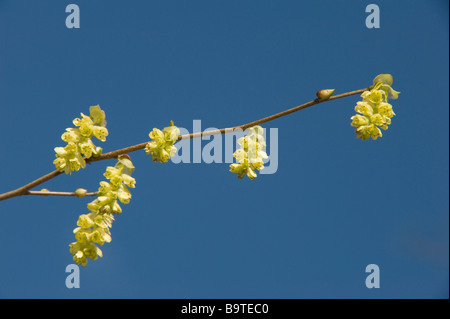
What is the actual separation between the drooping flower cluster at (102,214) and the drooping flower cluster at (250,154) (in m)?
0.56

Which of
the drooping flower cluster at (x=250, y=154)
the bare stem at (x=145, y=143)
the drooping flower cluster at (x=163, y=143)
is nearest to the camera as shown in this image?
the bare stem at (x=145, y=143)

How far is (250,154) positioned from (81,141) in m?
0.87

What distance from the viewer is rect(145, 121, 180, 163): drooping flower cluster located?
216 cm

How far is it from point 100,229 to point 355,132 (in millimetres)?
1462

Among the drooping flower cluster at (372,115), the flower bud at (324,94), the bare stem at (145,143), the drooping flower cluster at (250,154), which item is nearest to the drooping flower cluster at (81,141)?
the bare stem at (145,143)

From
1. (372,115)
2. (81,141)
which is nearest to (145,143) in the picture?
(81,141)

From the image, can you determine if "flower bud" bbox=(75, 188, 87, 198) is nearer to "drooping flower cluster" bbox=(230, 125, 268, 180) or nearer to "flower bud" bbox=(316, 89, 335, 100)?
"drooping flower cluster" bbox=(230, 125, 268, 180)

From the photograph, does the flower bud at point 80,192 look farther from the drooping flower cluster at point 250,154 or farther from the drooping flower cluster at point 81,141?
the drooping flower cluster at point 250,154

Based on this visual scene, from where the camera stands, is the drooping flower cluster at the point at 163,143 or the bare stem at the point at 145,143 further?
the drooping flower cluster at the point at 163,143

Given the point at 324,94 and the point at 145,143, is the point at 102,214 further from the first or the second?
the point at 324,94

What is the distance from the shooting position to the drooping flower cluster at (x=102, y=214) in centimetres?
212

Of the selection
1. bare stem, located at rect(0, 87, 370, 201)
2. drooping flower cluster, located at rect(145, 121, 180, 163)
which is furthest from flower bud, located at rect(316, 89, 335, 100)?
drooping flower cluster, located at rect(145, 121, 180, 163)

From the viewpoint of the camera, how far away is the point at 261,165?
233 centimetres

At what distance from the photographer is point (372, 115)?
2.40 meters
